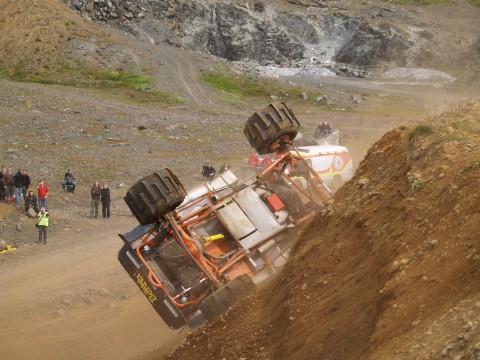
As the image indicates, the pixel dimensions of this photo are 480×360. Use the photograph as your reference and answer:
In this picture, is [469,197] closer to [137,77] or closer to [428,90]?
[137,77]

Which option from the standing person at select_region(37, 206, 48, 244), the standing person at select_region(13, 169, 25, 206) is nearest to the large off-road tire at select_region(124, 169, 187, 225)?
the standing person at select_region(37, 206, 48, 244)

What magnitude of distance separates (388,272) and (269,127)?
22.6ft

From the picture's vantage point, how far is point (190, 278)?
1145cm

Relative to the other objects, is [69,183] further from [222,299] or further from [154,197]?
[222,299]

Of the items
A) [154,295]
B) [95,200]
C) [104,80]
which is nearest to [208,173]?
[95,200]

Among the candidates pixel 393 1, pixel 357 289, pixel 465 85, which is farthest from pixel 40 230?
pixel 393 1

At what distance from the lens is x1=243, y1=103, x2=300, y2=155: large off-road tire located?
13.5 m

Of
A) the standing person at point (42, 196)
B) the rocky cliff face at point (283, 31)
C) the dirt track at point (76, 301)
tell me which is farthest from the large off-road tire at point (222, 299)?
the rocky cliff face at point (283, 31)

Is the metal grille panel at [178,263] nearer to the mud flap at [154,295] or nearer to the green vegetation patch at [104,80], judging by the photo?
the mud flap at [154,295]

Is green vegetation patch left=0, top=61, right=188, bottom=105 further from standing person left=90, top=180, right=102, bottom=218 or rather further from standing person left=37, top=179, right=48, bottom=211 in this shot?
standing person left=37, top=179, right=48, bottom=211

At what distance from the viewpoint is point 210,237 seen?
1209 centimetres

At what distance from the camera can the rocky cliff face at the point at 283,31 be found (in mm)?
58719

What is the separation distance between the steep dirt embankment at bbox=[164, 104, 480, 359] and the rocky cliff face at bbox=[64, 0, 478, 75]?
163 feet

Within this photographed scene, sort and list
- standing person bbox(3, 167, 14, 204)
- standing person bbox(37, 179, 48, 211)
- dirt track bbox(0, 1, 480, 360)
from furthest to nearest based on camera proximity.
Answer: standing person bbox(3, 167, 14, 204), standing person bbox(37, 179, 48, 211), dirt track bbox(0, 1, 480, 360)
